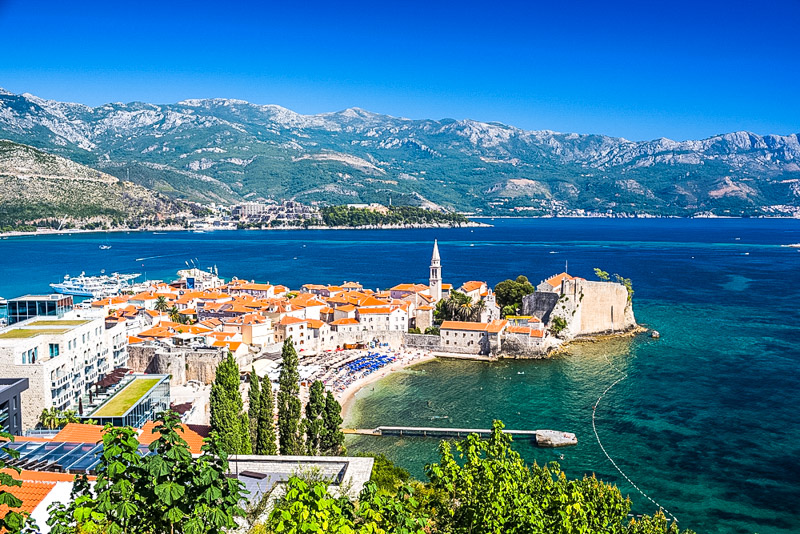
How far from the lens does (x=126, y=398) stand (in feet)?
68.6

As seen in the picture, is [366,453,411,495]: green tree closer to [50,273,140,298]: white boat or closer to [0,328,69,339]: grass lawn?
[0,328,69,339]: grass lawn

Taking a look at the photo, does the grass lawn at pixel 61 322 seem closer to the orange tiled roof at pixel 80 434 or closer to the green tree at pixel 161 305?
the orange tiled roof at pixel 80 434

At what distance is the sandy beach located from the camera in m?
30.4

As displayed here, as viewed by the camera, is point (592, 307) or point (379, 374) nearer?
point (379, 374)

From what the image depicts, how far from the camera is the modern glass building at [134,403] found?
19.0 metres

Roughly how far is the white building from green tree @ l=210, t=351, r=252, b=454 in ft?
18.2

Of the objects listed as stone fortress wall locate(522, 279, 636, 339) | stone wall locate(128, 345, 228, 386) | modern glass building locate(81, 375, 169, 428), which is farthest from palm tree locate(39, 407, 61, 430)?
stone fortress wall locate(522, 279, 636, 339)

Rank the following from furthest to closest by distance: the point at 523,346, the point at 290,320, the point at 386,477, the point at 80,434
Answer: the point at 523,346 → the point at 290,320 → the point at 386,477 → the point at 80,434

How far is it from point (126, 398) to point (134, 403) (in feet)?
2.74

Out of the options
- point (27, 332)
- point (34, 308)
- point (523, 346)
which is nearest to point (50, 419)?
point (27, 332)

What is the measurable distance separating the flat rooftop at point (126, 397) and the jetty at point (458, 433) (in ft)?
27.6

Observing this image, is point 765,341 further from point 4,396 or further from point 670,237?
point 670,237

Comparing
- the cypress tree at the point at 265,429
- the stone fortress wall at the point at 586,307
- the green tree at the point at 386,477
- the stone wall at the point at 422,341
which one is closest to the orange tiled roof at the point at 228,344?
the cypress tree at the point at 265,429

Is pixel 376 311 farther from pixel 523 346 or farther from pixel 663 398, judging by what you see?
pixel 663 398
